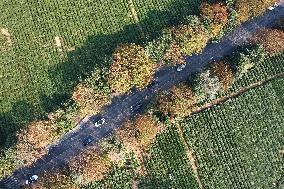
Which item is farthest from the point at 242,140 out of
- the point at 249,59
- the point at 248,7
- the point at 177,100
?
the point at 248,7

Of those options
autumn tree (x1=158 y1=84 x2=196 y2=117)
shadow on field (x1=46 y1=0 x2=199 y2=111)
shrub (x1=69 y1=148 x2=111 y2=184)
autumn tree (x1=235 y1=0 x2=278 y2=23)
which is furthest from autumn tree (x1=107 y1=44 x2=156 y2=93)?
autumn tree (x1=235 y1=0 x2=278 y2=23)

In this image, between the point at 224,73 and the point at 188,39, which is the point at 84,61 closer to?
the point at 188,39

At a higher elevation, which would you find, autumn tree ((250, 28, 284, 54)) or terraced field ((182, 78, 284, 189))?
autumn tree ((250, 28, 284, 54))

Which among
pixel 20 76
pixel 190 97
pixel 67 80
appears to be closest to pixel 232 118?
pixel 190 97

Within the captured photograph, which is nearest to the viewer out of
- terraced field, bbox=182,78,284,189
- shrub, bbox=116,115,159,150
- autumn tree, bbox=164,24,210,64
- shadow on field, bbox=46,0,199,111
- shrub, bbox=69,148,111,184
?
shrub, bbox=69,148,111,184

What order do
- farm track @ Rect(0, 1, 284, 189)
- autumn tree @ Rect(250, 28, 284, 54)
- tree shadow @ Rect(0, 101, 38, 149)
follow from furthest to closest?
autumn tree @ Rect(250, 28, 284, 54) → tree shadow @ Rect(0, 101, 38, 149) → farm track @ Rect(0, 1, 284, 189)

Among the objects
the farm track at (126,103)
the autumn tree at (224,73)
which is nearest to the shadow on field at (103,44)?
the farm track at (126,103)

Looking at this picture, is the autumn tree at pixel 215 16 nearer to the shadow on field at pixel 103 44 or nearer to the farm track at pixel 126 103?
the farm track at pixel 126 103

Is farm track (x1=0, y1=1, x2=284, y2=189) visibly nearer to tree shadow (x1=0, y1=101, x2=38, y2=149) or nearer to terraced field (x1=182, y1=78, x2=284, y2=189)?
tree shadow (x1=0, y1=101, x2=38, y2=149)
